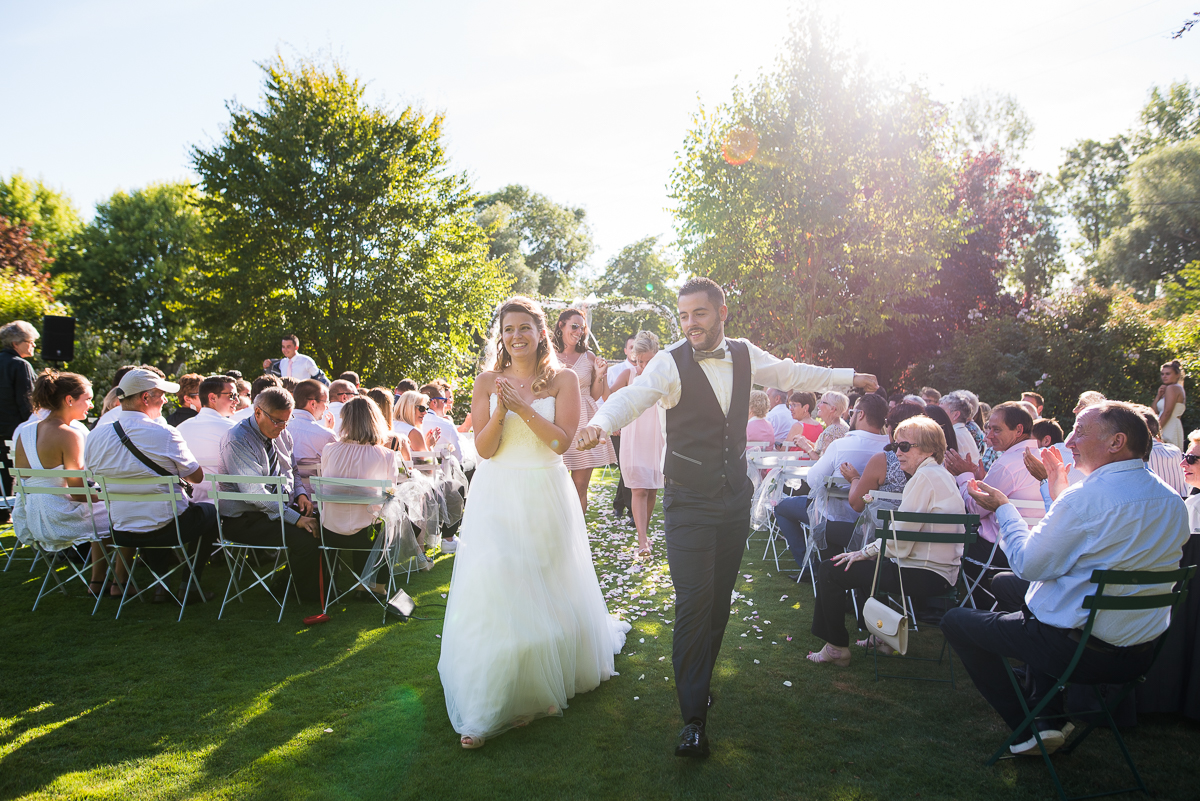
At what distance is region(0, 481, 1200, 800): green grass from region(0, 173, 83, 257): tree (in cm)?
3243

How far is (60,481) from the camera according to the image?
550cm

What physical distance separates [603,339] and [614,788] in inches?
1603

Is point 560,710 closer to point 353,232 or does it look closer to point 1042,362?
point 1042,362

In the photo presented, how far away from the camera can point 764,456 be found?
7.28 metres

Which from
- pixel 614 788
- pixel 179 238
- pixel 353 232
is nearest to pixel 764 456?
pixel 614 788

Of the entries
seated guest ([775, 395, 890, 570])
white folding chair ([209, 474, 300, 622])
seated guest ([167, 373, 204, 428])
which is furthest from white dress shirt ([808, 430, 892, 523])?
seated guest ([167, 373, 204, 428])

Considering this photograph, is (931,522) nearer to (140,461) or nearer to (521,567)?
(521,567)

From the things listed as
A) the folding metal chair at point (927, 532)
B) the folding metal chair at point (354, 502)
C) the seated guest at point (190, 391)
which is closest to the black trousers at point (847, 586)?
the folding metal chair at point (927, 532)

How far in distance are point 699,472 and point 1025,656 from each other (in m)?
1.74

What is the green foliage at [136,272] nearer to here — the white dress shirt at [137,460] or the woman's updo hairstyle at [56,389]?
the woman's updo hairstyle at [56,389]

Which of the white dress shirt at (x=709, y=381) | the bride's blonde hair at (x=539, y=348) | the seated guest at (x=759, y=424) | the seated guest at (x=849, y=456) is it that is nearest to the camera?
the white dress shirt at (x=709, y=381)

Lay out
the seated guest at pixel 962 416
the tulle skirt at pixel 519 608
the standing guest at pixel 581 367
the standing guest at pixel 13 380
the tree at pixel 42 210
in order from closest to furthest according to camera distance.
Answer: the tulle skirt at pixel 519 608
the seated guest at pixel 962 416
the standing guest at pixel 581 367
the standing guest at pixel 13 380
the tree at pixel 42 210

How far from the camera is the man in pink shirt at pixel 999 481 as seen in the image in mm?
4777

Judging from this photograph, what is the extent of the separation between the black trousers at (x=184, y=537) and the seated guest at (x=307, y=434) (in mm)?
816
